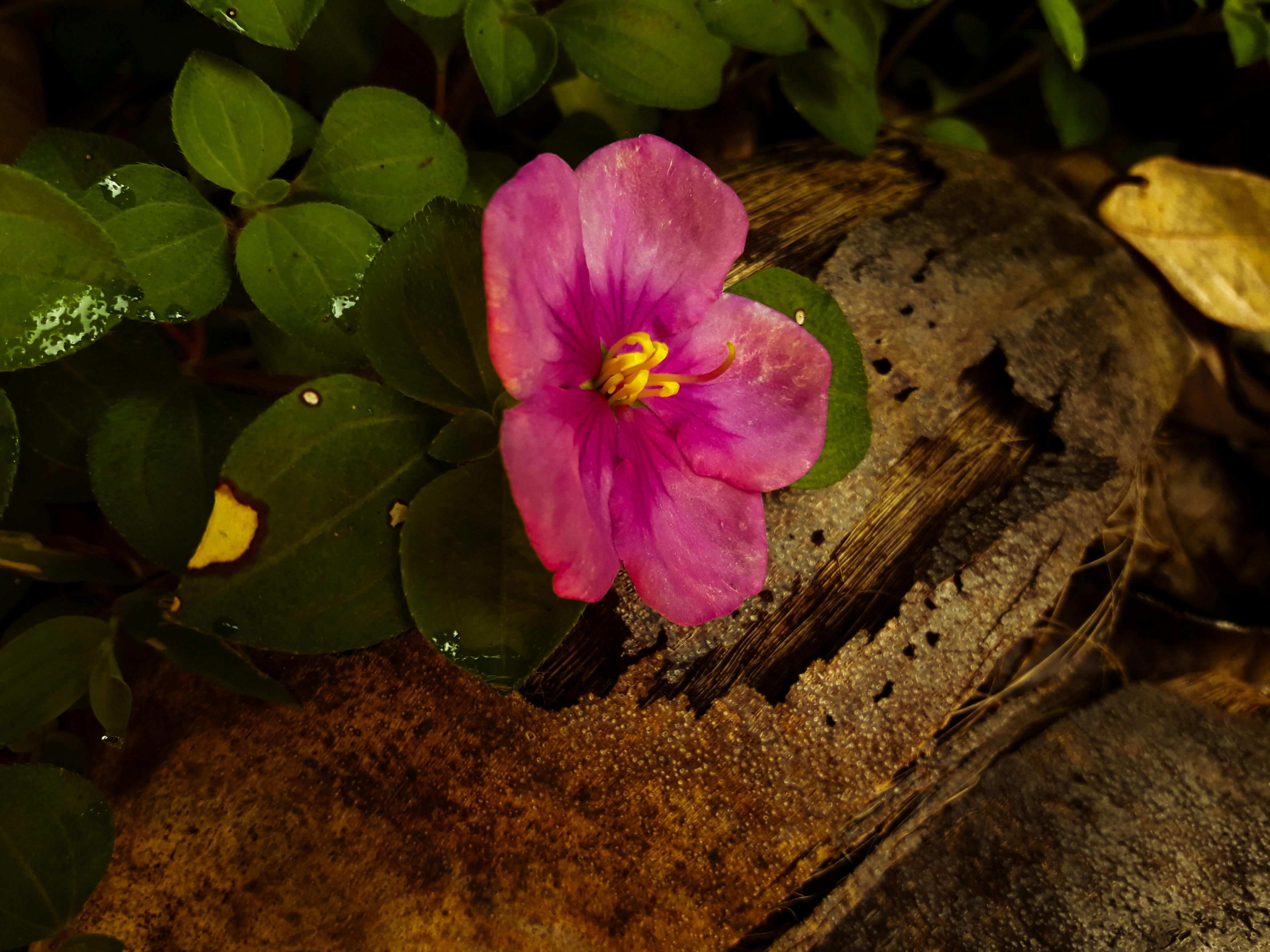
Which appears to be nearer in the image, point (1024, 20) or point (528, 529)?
point (528, 529)

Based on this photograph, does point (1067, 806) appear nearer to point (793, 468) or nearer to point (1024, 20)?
point (793, 468)

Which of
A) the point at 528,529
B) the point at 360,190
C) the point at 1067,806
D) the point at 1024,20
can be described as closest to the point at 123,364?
the point at 360,190

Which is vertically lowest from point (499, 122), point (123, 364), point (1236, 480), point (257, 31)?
point (1236, 480)

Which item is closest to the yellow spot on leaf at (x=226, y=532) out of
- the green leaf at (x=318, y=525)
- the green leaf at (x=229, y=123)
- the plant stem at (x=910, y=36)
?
the green leaf at (x=318, y=525)

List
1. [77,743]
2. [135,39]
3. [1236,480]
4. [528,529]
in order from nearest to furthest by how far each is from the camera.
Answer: [528,529] → [77,743] → [135,39] → [1236,480]

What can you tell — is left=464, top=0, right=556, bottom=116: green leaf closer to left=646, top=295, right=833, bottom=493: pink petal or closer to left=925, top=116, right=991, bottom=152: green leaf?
left=646, top=295, right=833, bottom=493: pink petal

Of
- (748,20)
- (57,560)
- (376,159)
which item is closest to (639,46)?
(748,20)

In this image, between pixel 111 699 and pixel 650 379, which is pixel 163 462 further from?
pixel 650 379

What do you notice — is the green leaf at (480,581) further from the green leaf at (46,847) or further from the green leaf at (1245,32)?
the green leaf at (1245,32)
